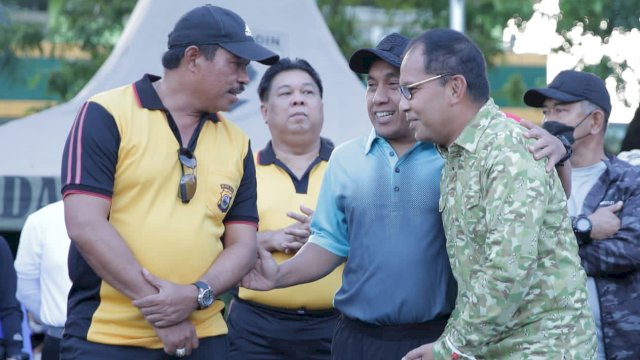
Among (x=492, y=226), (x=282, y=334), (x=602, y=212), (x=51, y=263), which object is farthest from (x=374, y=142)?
(x=51, y=263)

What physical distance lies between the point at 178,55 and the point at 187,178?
1.66ft

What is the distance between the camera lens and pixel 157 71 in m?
8.52

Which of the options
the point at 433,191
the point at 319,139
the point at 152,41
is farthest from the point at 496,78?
the point at 433,191

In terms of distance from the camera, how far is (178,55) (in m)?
4.21

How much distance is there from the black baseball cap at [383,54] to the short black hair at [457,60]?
0.54 metres

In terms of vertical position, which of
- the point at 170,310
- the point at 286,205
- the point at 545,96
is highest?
the point at 545,96

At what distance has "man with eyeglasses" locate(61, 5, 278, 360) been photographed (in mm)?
3922

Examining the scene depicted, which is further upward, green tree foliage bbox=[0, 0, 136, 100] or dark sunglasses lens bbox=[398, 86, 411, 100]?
dark sunglasses lens bbox=[398, 86, 411, 100]

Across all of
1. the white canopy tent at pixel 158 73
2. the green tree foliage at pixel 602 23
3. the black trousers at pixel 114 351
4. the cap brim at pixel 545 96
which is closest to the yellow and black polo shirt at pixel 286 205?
the cap brim at pixel 545 96

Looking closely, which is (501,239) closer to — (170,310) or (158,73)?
(170,310)

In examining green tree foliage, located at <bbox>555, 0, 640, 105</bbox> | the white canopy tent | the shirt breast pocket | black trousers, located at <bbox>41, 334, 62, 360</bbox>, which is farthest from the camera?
green tree foliage, located at <bbox>555, 0, 640, 105</bbox>

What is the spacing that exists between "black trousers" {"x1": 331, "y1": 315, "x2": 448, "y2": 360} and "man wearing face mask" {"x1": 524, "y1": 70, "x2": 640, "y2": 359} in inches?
44.8

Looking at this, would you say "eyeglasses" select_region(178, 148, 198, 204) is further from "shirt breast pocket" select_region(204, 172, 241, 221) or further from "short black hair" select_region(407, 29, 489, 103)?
"short black hair" select_region(407, 29, 489, 103)

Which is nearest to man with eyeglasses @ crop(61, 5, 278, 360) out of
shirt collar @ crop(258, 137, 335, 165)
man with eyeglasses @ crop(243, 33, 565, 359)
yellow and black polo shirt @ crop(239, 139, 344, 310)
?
man with eyeglasses @ crop(243, 33, 565, 359)
